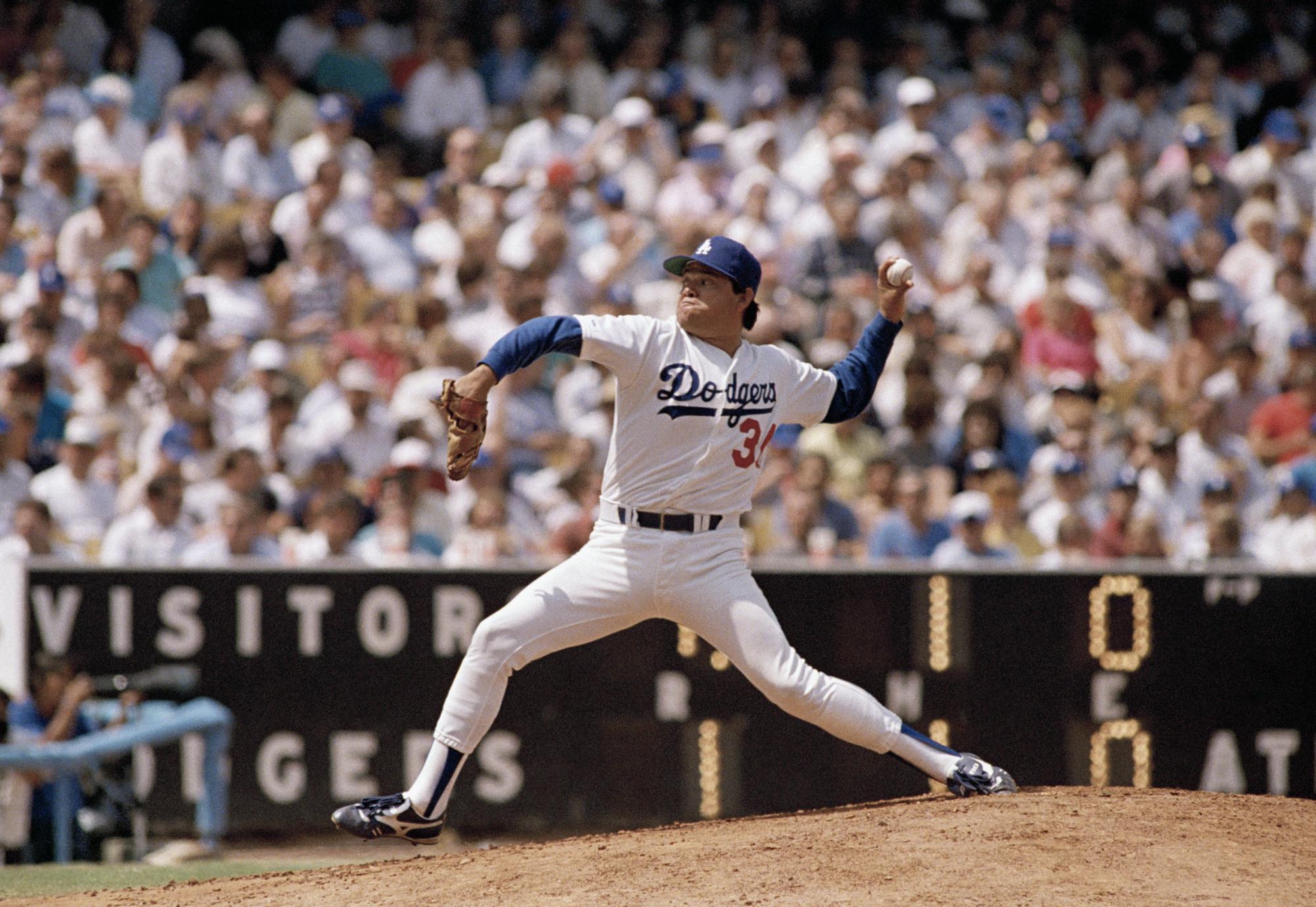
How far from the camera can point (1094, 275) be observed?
12547mm

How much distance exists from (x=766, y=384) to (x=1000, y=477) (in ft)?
13.5

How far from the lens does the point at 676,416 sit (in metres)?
5.70

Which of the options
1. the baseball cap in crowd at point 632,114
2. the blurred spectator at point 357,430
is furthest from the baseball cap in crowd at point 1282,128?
the blurred spectator at point 357,430

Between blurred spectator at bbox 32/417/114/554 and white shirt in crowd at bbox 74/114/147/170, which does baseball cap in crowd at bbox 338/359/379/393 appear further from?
white shirt in crowd at bbox 74/114/147/170

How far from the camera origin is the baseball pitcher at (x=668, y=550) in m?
5.66

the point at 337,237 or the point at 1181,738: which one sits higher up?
the point at 337,237

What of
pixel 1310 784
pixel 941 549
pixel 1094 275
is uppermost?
pixel 1094 275

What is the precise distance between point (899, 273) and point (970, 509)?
352cm

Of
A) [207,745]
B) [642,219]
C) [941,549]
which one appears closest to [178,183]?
[642,219]

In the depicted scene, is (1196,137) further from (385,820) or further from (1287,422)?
(385,820)

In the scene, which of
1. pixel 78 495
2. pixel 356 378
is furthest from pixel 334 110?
pixel 78 495

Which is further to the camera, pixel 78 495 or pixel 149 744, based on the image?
pixel 78 495

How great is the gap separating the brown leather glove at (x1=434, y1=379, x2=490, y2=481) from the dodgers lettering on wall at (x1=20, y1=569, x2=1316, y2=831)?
9.70 ft

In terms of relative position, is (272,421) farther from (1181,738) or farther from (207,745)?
(1181,738)
